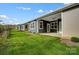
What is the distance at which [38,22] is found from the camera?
586 centimetres

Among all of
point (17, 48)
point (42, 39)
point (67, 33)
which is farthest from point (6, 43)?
point (67, 33)

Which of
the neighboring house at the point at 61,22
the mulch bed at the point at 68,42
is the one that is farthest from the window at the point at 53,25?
the mulch bed at the point at 68,42

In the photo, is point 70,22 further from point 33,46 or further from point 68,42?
point 33,46

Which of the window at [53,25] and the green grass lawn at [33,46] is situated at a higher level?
the window at [53,25]

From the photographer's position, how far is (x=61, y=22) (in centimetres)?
568

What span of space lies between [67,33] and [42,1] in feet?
2.11

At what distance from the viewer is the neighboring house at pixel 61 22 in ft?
18.5

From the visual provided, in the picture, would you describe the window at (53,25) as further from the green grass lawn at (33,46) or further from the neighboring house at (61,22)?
the green grass lawn at (33,46)

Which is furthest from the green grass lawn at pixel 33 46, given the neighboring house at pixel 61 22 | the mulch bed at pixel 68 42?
the neighboring house at pixel 61 22

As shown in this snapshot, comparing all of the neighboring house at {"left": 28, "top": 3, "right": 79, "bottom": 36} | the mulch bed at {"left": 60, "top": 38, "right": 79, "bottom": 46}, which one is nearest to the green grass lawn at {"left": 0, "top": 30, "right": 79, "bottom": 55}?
the mulch bed at {"left": 60, "top": 38, "right": 79, "bottom": 46}

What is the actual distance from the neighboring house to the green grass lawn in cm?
15

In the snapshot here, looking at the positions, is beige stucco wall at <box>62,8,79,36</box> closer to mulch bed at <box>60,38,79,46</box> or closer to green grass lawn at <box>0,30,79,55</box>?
mulch bed at <box>60,38,79,46</box>
